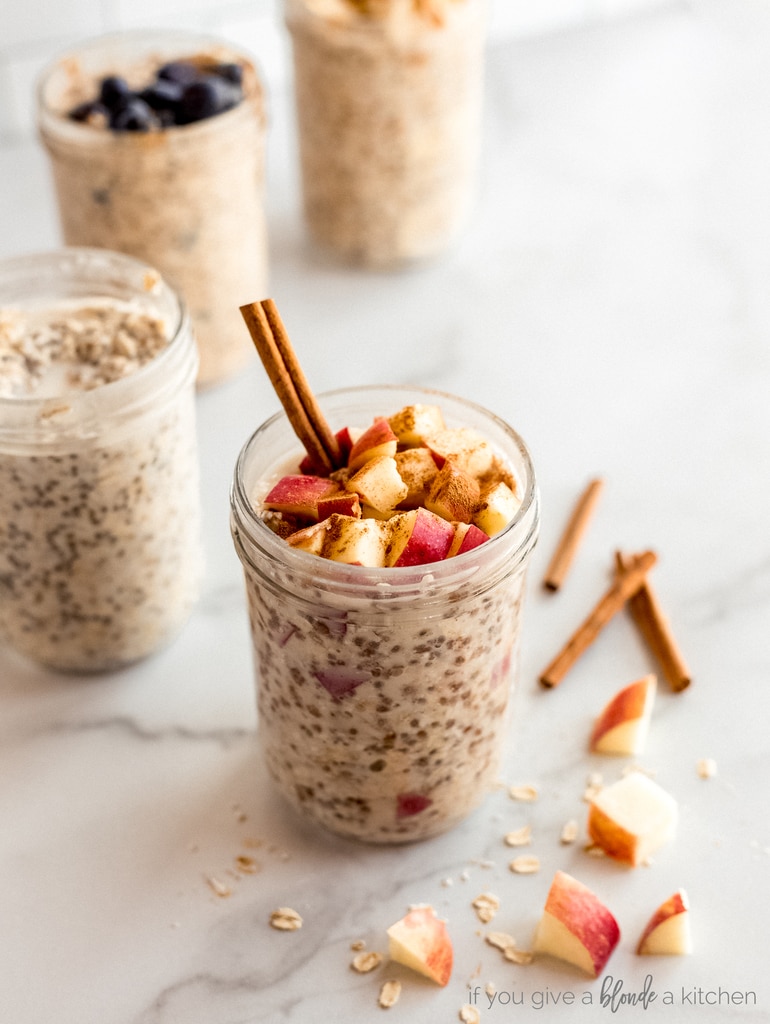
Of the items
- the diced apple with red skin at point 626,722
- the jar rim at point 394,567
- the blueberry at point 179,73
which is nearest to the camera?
the jar rim at point 394,567

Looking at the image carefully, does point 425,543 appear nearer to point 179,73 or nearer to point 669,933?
point 669,933

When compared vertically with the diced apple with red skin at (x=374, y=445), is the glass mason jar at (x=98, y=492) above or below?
below

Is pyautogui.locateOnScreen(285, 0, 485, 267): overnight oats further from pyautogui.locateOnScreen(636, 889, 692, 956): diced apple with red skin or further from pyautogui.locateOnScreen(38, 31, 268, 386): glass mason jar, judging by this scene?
pyautogui.locateOnScreen(636, 889, 692, 956): diced apple with red skin

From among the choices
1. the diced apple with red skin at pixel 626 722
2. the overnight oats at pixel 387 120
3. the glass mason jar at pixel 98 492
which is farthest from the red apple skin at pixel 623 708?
the overnight oats at pixel 387 120

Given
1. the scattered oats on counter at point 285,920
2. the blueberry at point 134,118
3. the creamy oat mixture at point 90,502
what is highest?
the blueberry at point 134,118

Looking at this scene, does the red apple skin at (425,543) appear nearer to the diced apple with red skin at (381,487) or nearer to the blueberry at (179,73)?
the diced apple with red skin at (381,487)

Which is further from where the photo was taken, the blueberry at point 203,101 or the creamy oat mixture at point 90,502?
the blueberry at point 203,101

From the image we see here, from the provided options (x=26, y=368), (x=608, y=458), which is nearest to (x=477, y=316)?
(x=608, y=458)
